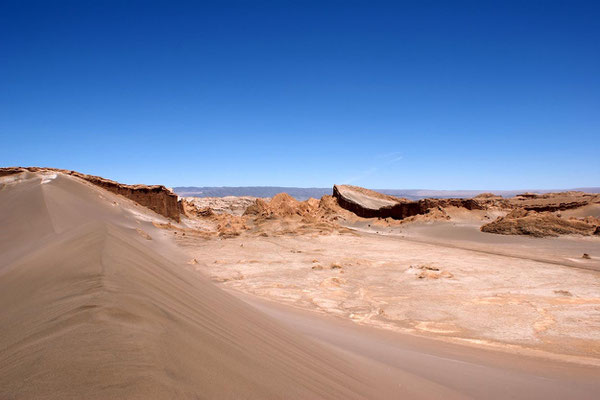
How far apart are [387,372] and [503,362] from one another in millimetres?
1784

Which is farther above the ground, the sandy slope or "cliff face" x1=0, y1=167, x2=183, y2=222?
"cliff face" x1=0, y1=167, x2=183, y2=222

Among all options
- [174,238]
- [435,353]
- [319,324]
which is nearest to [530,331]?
[435,353]

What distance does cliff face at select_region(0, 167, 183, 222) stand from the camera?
69.8 ft

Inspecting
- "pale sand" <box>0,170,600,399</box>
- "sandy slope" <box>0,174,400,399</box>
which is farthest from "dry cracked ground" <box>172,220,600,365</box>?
"sandy slope" <box>0,174,400,399</box>

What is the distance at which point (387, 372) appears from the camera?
3262mm

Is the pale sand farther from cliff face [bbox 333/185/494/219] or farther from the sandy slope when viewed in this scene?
cliff face [bbox 333/185/494/219]

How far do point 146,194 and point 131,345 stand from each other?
23244mm

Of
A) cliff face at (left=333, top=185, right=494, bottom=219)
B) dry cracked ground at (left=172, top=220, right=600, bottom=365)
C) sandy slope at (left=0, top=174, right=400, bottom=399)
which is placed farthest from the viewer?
cliff face at (left=333, top=185, right=494, bottom=219)

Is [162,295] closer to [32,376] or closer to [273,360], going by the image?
[273,360]

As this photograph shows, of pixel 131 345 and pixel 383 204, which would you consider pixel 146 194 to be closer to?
pixel 383 204

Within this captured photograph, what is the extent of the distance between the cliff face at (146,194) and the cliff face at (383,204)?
50.0ft

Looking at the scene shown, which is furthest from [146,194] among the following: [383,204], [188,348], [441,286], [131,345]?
[131,345]

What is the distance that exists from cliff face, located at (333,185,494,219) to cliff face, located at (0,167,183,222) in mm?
15253

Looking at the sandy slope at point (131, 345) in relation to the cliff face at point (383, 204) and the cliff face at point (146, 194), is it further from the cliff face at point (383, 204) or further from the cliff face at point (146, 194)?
the cliff face at point (383, 204)
